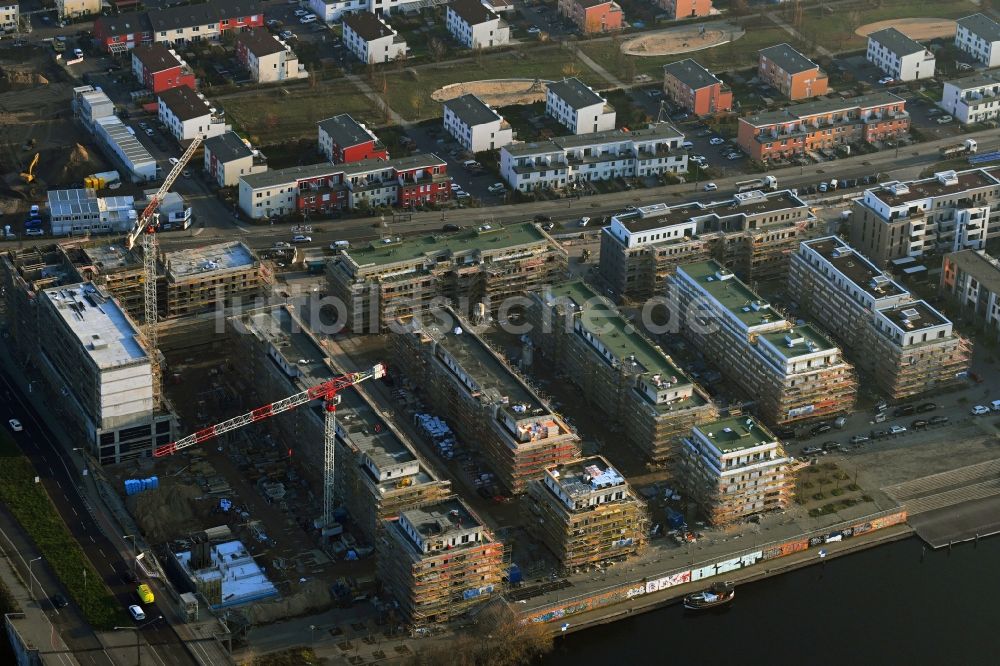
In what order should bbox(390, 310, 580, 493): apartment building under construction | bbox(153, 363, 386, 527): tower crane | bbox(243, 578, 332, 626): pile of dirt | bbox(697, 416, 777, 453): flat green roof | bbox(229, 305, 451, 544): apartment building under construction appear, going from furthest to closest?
bbox(390, 310, 580, 493): apartment building under construction
bbox(697, 416, 777, 453): flat green roof
bbox(153, 363, 386, 527): tower crane
bbox(229, 305, 451, 544): apartment building under construction
bbox(243, 578, 332, 626): pile of dirt

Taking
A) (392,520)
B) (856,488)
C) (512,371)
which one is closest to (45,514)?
(392,520)

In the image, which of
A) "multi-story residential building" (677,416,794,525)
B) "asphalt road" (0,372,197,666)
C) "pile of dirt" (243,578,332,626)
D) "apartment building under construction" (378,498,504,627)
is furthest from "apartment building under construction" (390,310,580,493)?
"asphalt road" (0,372,197,666)

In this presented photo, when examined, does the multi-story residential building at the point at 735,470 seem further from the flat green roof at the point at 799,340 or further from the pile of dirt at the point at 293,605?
the pile of dirt at the point at 293,605

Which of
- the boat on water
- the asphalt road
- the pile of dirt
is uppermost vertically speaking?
the asphalt road

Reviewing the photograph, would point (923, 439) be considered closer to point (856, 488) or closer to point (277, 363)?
point (856, 488)

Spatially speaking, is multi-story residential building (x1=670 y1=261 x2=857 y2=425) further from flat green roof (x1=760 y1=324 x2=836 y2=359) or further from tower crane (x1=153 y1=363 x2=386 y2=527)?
tower crane (x1=153 y1=363 x2=386 y2=527)

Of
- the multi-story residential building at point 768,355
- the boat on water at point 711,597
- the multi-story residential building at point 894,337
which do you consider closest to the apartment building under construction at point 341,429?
the boat on water at point 711,597

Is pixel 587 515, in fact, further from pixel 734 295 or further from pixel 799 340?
pixel 734 295
